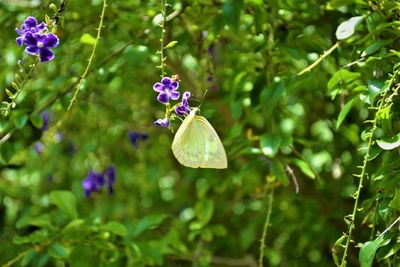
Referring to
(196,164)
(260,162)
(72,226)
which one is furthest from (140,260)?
(196,164)

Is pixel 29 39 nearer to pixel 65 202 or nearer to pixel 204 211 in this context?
pixel 65 202

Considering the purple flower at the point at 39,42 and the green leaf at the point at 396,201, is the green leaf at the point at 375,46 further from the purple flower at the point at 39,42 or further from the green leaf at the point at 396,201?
the purple flower at the point at 39,42

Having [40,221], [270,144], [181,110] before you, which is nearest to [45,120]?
[40,221]

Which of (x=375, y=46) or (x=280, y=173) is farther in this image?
(x=280, y=173)

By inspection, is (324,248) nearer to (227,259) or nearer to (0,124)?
(227,259)

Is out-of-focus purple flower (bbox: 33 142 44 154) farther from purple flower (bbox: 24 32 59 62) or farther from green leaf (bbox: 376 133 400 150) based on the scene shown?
green leaf (bbox: 376 133 400 150)

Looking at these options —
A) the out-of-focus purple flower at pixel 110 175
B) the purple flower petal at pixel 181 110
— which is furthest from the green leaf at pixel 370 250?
the out-of-focus purple flower at pixel 110 175
